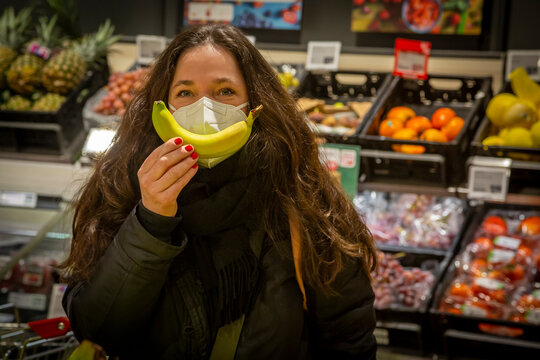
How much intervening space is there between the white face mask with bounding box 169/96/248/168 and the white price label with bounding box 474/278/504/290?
1.69 meters

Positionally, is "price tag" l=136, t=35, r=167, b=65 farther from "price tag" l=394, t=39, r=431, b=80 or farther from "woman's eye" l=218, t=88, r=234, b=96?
"woman's eye" l=218, t=88, r=234, b=96

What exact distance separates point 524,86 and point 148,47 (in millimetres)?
2003

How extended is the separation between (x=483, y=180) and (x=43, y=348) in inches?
75.4

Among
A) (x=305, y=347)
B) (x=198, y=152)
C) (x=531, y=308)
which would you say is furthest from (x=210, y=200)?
(x=531, y=308)

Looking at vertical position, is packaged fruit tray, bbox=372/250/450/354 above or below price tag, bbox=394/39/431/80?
below

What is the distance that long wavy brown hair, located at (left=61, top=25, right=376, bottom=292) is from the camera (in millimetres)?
1466

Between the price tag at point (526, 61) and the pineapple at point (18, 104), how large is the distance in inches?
98.0

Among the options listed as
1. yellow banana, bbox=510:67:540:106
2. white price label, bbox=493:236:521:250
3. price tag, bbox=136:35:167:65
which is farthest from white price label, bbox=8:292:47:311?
yellow banana, bbox=510:67:540:106

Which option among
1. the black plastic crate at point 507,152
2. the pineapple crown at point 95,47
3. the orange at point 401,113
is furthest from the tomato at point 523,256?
the pineapple crown at point 95,47

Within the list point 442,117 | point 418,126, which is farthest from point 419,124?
point 442,117

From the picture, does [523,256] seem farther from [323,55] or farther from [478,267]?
[323,55]

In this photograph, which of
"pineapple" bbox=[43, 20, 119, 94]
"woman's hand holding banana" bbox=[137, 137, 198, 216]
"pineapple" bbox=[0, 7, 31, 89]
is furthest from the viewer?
"pineapple" bbox=[0, 7, 31, 89]

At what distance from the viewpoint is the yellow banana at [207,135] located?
1298mm

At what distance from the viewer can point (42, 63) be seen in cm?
351
